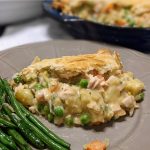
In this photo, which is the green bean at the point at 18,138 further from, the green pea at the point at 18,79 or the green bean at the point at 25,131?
the green pea at the point at 18,79

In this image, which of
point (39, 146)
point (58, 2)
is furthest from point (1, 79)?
point (58, 2)

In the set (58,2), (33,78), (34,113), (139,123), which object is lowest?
(139,123)

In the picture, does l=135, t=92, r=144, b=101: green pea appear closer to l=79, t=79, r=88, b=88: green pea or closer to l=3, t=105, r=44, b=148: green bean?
l=79, t=79, r=88, b=88: green pea

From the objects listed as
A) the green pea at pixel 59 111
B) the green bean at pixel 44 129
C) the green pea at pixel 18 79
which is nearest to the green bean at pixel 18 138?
the green bean at pixel 44 129

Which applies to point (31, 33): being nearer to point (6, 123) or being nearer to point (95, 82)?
point (95, 82)

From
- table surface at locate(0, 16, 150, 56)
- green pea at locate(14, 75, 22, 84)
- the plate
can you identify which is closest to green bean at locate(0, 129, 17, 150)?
green pea at locate(14, 75, 22, 84)

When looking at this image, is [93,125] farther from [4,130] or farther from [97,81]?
[4,130]

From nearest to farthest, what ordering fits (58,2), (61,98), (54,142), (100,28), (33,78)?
(54,142) < (61,98) < (33,78) < (100,28) < (58,2)
